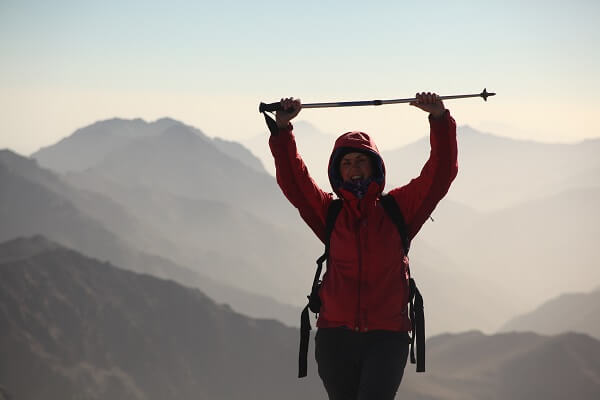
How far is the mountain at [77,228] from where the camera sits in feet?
488

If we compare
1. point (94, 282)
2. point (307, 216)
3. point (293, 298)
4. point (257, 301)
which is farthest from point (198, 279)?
point (307, 216)

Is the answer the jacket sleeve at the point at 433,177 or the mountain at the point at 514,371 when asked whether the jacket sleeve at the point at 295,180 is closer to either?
the jacket sleeve at the point at 433,177

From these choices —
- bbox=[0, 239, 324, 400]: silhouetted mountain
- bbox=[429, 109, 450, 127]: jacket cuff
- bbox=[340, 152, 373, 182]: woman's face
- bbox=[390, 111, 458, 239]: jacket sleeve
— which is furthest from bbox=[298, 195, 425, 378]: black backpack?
bbox=[0, 239, 324, 400]: silhouetted mountain

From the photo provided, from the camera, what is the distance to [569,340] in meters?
86.3

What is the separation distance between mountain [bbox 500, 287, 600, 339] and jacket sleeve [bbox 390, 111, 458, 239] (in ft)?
566

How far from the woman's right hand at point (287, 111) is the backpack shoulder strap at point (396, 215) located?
0.96 meters

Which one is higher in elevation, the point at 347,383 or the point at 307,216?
the point at 307,216

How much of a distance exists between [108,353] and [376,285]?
233ft

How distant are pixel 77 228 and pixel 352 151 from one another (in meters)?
158

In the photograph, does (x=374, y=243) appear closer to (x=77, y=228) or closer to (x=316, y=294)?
(x=316, y=294)

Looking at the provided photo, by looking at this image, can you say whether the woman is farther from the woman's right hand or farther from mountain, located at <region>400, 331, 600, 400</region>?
mountain, located at <region>400, 331, 600, 400</region>

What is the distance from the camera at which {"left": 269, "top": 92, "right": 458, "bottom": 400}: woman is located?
4.88 metres

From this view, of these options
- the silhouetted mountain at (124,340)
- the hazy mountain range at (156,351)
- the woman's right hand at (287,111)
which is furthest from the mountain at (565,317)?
the woman's right hand at (287,111)

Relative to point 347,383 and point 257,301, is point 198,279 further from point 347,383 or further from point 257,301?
point 347,383
